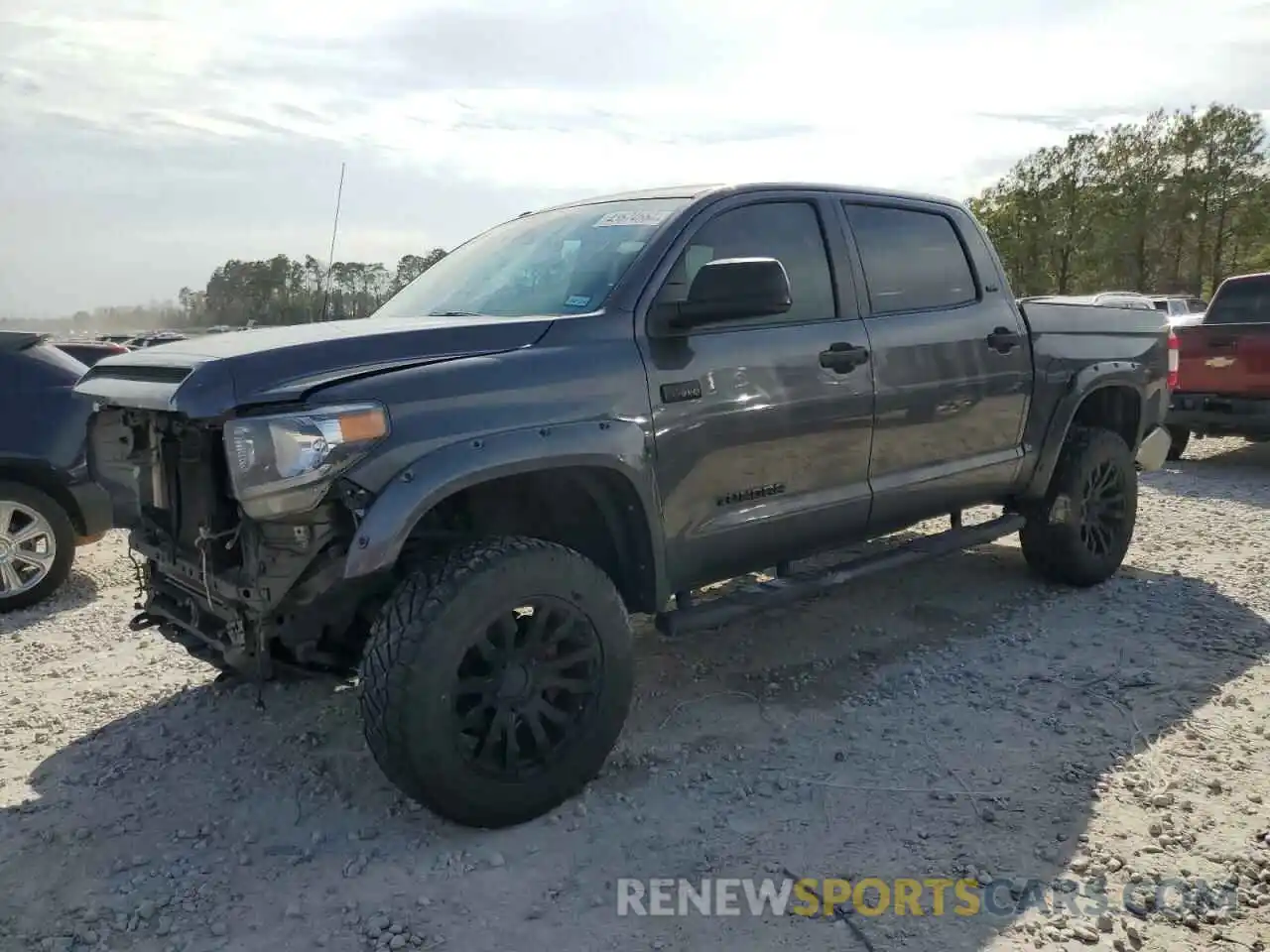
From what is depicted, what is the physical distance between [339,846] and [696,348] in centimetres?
198

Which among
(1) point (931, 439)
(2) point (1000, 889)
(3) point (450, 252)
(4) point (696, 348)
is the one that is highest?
(3) point (450, 252)

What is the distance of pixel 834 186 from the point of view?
165 inches

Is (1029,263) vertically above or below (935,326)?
above

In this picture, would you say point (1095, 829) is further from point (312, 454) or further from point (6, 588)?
point (6, 588)

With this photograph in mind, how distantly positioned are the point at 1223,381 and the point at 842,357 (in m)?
6.38

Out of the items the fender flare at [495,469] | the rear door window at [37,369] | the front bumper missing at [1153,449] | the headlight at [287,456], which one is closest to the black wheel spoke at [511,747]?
the fender flare at [495,469]

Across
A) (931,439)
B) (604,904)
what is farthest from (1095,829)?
(931,439)

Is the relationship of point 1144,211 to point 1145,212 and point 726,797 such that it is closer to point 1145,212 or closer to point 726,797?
point 1145,212

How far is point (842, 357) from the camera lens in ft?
12.9

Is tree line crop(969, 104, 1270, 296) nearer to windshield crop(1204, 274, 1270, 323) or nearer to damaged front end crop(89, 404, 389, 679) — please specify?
windshield crop(1204, 274, 1270, 323)

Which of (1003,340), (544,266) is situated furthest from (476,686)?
(1003,340)

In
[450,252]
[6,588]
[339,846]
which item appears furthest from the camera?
[6,588]

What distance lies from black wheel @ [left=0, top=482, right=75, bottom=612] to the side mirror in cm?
410

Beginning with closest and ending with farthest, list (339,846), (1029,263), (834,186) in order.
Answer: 1. (339,846)
2. (834,186)
3. (1029,263)
